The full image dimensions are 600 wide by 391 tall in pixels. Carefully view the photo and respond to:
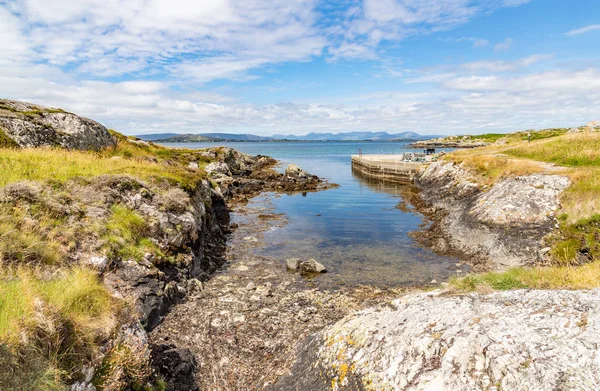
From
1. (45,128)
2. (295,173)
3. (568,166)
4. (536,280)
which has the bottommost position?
(295,173)

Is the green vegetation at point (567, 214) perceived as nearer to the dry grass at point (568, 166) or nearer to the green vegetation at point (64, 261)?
the dry grass at point (568, 166)

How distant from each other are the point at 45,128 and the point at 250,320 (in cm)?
2589

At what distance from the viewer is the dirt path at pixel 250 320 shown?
32.9 feet

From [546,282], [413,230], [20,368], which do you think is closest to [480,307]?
[546,282]

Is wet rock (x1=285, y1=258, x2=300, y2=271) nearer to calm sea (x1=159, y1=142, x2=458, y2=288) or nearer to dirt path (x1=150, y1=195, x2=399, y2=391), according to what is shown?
dirt path (x1=150, y1=195, x2=399, y2=391)

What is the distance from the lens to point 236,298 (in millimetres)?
15164

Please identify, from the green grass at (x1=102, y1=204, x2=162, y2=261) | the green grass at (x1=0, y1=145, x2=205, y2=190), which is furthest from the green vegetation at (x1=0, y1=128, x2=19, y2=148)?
the green grass at (x1=102, y1=204, x2=162, y2=261)

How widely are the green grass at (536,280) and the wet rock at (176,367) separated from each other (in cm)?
812

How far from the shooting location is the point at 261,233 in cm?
2870

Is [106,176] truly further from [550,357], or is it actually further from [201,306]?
[550,357]

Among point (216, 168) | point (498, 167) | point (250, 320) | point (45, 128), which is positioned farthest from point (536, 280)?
point (216, 168)

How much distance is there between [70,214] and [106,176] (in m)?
4.65

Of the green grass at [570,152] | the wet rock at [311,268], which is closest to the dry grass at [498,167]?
the green grass at [570,152]

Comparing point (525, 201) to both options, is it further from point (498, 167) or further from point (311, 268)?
point (311, 268)
